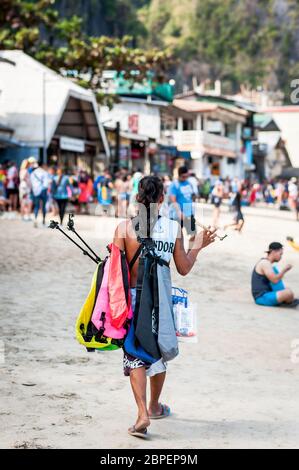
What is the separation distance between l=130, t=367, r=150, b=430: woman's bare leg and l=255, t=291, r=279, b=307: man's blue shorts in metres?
5.74

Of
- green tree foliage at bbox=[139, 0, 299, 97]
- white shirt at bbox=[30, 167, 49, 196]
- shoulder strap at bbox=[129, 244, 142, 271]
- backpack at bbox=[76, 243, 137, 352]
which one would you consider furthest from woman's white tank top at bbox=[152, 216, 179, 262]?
green tree foliage at bbox=[139, 0, 299, 97]

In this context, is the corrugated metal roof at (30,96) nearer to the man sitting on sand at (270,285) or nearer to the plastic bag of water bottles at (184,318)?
the man sitting on sand at (270,285)

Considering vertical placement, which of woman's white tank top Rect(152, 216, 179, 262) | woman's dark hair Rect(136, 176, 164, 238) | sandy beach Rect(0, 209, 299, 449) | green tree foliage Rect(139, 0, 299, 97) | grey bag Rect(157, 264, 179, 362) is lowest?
sandy beach Rect(0, 209, 299, 449)

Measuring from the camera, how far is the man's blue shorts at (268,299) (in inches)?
421

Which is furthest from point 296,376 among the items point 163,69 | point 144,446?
point 163,69

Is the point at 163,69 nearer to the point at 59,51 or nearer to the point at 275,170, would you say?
the point at 59,51

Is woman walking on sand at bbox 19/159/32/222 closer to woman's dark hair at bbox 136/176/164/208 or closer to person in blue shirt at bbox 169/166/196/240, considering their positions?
person in blue shirt at bbox 169/166/196/240

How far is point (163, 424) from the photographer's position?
5461mm

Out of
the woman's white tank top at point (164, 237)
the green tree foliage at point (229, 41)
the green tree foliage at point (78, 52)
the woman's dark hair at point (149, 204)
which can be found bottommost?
the woman's white tank top at point (164, 237)

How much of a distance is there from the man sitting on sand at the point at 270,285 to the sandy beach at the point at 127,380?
0.56ft

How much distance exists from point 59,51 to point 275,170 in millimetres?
40258

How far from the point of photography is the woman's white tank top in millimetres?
5258

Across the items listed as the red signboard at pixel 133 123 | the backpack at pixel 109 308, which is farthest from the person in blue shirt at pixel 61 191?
the red signboard at pixel 133 123

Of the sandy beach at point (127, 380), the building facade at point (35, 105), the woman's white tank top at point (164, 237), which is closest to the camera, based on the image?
the sandy beach at point (127, 380)
